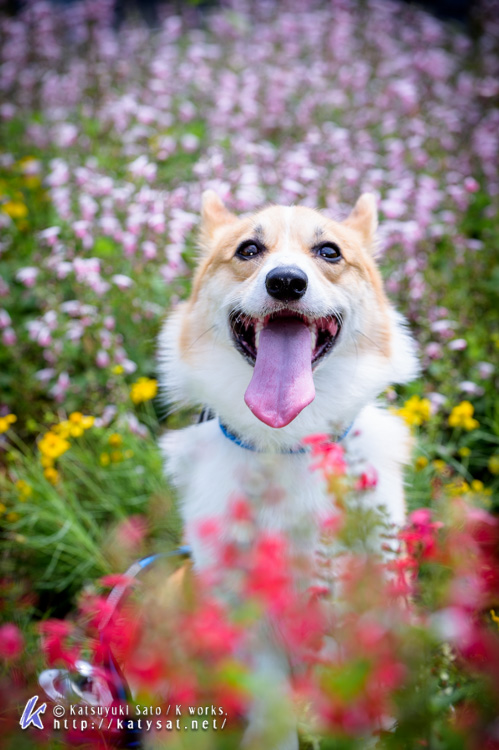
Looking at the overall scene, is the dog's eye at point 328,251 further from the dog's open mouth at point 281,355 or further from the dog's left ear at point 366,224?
the dog's left ear at point 366,224

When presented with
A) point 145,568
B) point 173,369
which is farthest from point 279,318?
point 145,568

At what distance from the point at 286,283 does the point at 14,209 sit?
12.1 ft

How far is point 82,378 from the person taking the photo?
384 cm

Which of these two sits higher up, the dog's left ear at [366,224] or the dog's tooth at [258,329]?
the dog's left ear at [366,224]

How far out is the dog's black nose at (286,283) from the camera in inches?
82.4

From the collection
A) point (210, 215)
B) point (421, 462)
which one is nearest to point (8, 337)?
point (210, 215)

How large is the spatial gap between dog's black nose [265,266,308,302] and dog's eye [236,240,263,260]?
37cm

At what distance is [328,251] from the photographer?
244cm

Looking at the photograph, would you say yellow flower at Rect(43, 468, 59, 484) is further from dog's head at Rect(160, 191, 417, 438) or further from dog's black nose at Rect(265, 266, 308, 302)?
dog's black nose at Rect(265, 266, 308, 302)

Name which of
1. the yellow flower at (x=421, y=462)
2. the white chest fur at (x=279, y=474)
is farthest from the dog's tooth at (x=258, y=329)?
the yellow flower at (x=421, y=462)

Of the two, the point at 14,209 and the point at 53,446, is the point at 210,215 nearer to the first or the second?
the point at 53,446

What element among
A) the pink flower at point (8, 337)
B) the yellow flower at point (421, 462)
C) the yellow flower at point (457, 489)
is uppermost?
the yellow flower at point (457, 489)

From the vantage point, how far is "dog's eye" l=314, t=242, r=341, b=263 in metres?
2.43

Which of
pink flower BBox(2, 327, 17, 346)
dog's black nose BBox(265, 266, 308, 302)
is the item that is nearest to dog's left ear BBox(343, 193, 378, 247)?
dog's black nose BBox(265, 266, 308, 302)
